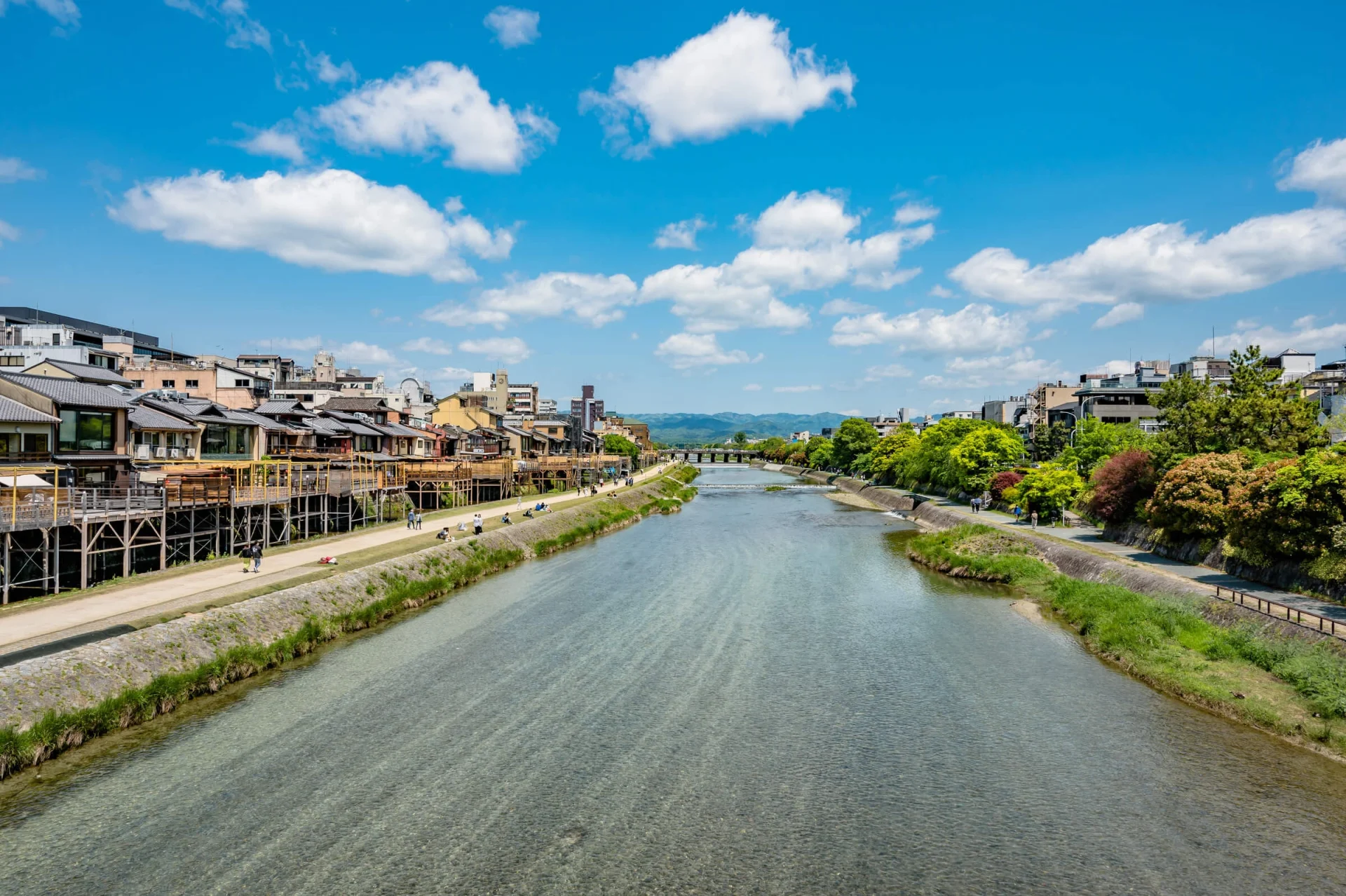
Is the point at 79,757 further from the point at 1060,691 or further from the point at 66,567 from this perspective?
the point at 1060,691

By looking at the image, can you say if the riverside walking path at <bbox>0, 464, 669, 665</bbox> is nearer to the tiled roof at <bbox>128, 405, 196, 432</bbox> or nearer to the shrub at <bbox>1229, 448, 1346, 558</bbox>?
the tiled roof at <bbox>128, 405, 196, 432</bbox>

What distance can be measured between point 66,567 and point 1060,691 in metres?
34.3

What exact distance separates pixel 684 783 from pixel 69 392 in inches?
1235

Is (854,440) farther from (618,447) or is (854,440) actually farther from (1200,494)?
(1200,494)

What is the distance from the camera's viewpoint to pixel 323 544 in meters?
38.3

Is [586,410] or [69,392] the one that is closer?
[69,392]

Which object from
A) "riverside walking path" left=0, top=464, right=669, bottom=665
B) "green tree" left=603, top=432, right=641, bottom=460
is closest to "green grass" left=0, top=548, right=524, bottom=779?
"riverside walking path" left=0, top=464, right=669, bottom=665

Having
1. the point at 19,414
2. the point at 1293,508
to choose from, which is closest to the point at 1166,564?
the point at 1293,508

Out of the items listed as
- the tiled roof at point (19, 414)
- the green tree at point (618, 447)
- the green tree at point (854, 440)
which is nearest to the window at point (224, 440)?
the tiled roof at point (19, 414)

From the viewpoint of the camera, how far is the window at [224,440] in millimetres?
41844

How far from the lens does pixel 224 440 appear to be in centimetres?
4334

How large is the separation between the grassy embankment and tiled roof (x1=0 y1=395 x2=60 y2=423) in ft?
130

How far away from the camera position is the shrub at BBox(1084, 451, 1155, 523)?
133ft

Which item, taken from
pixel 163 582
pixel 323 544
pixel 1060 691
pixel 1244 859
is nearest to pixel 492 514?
pixel 323 544
